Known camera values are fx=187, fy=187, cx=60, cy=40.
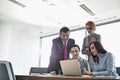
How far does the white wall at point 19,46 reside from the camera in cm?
639

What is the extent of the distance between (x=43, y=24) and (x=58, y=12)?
4.29ft

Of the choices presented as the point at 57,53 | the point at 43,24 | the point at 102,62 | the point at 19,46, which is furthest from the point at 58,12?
the point at 102,62

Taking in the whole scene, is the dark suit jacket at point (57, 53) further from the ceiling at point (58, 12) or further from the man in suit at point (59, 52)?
the ceiling at point (58, 12)

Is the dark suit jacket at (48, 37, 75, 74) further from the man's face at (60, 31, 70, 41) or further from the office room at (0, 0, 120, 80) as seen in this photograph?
the office room at (0, 0, 120, 80)

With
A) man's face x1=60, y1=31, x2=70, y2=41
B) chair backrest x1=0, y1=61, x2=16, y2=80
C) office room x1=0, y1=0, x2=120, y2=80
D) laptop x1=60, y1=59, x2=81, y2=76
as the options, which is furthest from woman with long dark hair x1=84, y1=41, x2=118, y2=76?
office room x1=0, y1=0, x2=120, y2=80

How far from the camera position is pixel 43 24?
21.4 feet

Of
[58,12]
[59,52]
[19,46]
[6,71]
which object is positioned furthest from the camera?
[19,46]

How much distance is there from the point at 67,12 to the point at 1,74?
158 inches

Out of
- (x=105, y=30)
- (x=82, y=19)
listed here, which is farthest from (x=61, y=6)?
(x=105, y=30)

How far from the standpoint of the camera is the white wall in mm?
6391

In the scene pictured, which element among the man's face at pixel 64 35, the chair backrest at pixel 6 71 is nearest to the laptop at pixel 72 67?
the man's face at pixel 64 35

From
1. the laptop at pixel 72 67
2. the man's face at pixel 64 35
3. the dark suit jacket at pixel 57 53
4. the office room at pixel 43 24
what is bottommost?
the laptop at pixel 72 67

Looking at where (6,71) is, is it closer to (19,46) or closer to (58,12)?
(58,12)

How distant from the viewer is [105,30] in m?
5.95
